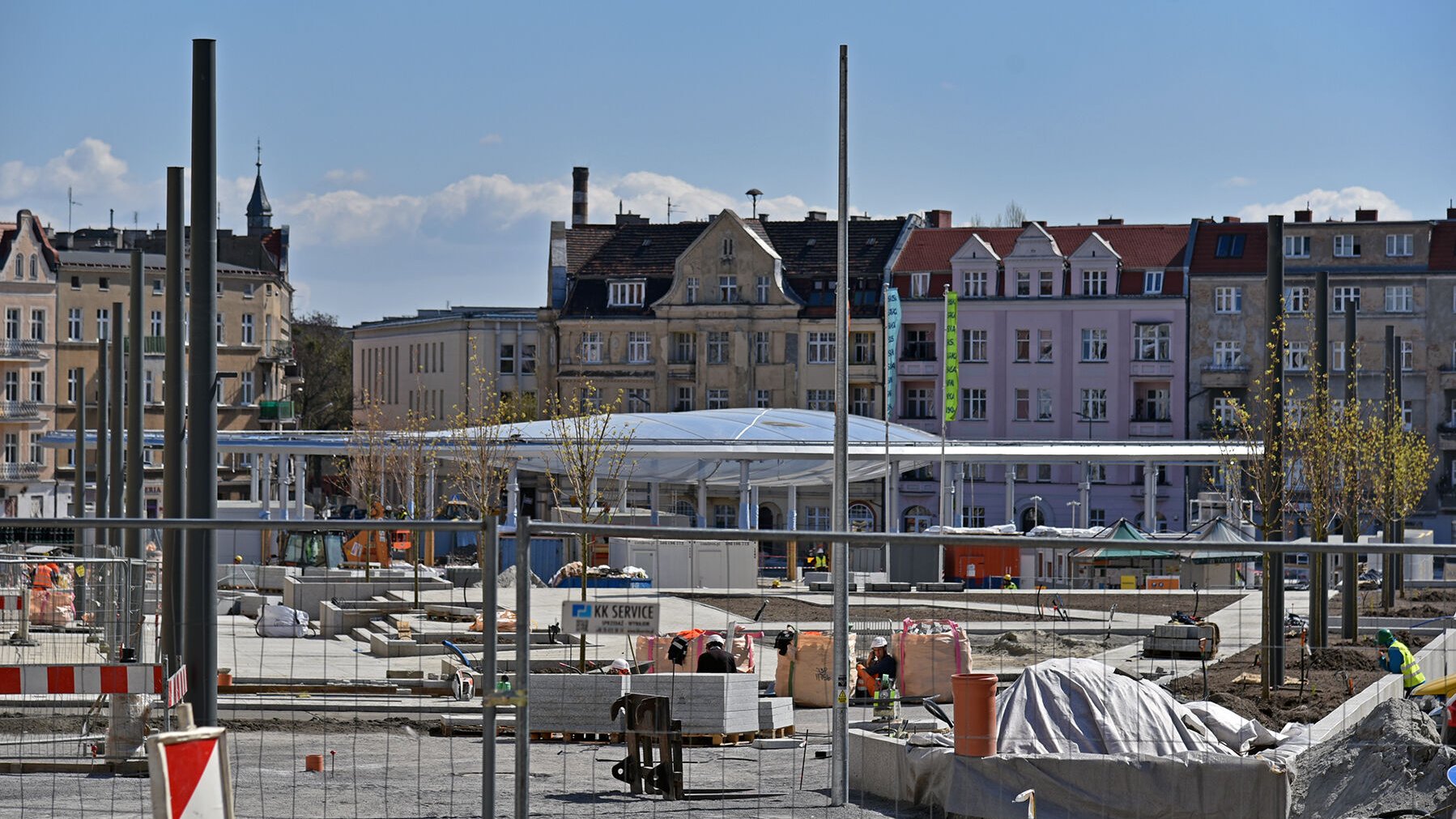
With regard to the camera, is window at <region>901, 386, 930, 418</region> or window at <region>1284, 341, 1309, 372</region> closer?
window at <region>1284, 341, 1309, 372</region>

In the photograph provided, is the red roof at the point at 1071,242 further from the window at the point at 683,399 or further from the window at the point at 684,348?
the window at the point at 683,399

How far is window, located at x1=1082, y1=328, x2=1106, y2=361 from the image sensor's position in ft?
290

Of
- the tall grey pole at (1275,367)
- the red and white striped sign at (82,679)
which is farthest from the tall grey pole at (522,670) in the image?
the tall grey pole at (1275,367)

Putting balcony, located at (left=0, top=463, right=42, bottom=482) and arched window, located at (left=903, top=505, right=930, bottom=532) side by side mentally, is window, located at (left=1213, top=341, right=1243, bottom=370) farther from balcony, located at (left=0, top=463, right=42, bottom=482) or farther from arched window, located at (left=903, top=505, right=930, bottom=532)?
balcony, located at (left=0, top=463, right=42, bottom=482)

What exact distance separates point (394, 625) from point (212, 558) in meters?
15.0

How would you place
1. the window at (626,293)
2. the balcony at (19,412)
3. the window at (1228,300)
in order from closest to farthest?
the window at (1228,300) → the balcony at (19,412) → the window at (626,293)

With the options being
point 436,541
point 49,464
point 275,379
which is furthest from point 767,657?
point 275,379

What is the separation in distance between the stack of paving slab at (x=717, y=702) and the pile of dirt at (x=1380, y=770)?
5.51 m

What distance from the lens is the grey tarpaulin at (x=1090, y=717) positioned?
1213 cm

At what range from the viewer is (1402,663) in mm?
17938

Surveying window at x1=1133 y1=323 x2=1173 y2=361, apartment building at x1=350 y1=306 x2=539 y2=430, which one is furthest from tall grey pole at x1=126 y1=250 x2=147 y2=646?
window at x1=1133 y1=323 x2=1173 y2=361

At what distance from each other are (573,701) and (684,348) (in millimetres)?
78290

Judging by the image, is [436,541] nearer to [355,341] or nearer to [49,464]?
[49,464]

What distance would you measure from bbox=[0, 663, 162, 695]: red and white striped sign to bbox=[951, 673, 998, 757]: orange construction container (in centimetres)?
548
